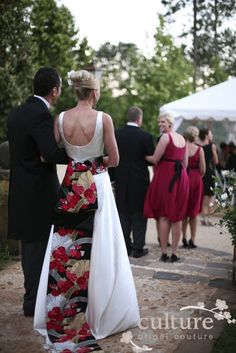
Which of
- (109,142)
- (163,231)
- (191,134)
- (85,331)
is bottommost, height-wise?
(85,331)

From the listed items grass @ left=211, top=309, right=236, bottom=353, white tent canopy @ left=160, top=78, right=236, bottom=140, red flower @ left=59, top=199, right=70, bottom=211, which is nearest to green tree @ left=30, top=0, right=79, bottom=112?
white tent canopy @ left=160, top=78, right=236, bottom=140

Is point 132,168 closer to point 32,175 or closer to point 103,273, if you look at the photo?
point 32,175

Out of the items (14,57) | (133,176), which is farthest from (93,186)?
(14,57)

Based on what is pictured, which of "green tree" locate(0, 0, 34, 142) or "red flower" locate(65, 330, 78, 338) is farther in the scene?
"green tree" locate(0, 0, 34, 142)

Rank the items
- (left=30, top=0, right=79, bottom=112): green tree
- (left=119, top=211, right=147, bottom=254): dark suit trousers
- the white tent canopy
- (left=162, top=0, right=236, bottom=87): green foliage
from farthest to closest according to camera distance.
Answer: (left=162, top=0, right=236, bottom=87): green foliage → (left=30, top=0, right=79, bottom=112): green tree → the white tent canopy → (left=119, top=211, right=147, bottom=254): dark suit trousers

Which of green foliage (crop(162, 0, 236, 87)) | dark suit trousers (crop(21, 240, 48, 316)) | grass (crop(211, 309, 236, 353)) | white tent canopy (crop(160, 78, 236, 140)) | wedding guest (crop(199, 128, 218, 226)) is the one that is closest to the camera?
grass (crop(211, 309, 236, 353))

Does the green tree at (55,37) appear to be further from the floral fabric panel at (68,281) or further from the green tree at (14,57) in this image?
the floral fabric panel at (68,281)

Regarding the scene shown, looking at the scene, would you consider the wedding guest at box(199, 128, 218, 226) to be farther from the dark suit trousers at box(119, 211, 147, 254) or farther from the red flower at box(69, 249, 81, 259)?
the red flower at box(69, 249, 81, 259)

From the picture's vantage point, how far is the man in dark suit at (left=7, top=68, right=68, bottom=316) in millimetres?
3730

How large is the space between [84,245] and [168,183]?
2.61 metres

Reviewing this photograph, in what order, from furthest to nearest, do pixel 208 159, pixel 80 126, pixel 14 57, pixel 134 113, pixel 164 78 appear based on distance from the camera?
pixel 164 78, pixel 14 57, pixel 208 159, pixel 134 113, pixel 80 126

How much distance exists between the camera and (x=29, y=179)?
149 inches

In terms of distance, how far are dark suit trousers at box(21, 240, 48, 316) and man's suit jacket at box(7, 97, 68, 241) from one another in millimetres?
115

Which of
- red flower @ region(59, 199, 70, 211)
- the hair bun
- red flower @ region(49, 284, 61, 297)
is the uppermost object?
the hair bun
